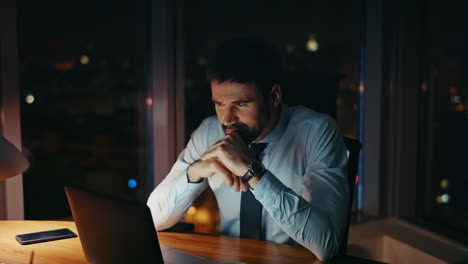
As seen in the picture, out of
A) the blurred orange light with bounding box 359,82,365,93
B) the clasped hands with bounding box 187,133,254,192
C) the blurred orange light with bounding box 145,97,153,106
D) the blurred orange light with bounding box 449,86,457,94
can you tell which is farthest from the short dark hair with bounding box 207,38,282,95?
the blurred orange light with bounding box 449,86,457,94

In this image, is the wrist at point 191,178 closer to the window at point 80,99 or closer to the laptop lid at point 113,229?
the laptop lid at point 113,229

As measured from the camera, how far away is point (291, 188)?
1891 mm

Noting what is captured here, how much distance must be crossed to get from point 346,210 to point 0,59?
1.78 m

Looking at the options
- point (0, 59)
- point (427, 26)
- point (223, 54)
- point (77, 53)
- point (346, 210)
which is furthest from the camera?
point (427, 26)

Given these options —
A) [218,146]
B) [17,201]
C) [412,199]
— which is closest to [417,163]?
[412,199]

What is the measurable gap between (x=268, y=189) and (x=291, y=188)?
1.08 ft

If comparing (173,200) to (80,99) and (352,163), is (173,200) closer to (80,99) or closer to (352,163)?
(352,163)

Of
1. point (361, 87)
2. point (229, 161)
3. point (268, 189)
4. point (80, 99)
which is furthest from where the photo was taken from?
point (361, 87)

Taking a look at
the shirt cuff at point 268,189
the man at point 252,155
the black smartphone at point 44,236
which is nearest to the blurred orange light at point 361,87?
the man at point 252,155

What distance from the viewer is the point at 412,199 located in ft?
10.8

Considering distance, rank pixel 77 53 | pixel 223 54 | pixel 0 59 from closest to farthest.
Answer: pixel 223 54 → pixel 0 59 → pixel 77 53

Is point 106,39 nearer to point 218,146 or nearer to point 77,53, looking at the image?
point 77,53

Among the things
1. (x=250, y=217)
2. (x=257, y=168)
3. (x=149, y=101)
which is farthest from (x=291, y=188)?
(x=149, y=101)

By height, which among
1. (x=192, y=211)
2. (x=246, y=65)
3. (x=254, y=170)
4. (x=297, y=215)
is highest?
(x=246, y=65)
